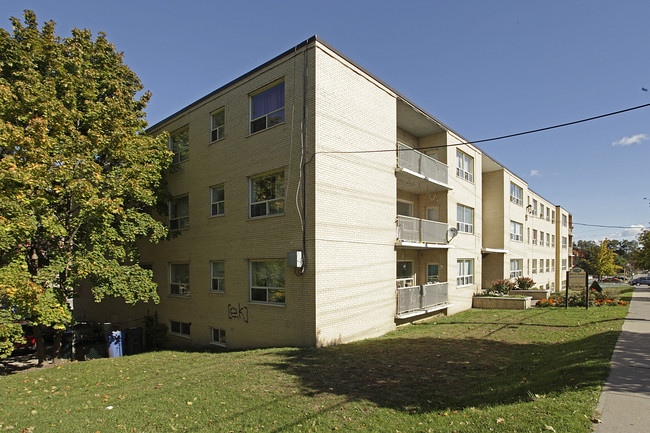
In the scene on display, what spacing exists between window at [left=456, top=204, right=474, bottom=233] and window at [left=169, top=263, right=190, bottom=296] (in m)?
13.7

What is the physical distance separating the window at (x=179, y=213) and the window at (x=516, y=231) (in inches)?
920

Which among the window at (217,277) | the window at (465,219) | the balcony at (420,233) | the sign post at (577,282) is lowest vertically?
the sign post at (577,282)

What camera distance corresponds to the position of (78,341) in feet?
54.9

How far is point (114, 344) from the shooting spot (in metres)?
15.2

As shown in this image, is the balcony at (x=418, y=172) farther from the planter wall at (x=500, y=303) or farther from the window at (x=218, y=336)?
the window at (x=218, y=336)

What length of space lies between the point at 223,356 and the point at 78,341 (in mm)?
9797

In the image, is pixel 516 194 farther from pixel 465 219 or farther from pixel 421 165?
pixel 421 165

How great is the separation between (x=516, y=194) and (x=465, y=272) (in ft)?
43.0

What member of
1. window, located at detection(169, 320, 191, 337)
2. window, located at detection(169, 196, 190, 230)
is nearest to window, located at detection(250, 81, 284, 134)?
window, located at detection(169, 196, 190, 230)

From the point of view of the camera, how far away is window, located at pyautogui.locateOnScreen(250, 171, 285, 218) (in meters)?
12.6

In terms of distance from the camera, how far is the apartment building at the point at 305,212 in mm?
11656

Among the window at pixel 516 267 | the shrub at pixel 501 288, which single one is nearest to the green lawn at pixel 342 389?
the shrub at pixel 501 288

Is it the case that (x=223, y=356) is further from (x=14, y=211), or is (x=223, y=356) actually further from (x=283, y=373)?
(x=14, y=211)

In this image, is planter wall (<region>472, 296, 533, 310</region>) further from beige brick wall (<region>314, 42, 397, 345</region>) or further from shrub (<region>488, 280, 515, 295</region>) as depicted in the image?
beige brick wall (<region>314, 42, 397, 345</region>)
